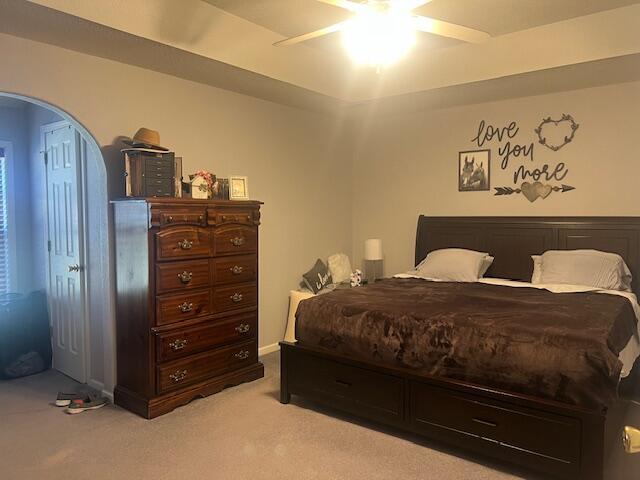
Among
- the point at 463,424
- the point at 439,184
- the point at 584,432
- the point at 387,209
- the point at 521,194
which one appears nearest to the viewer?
the point at 584,432

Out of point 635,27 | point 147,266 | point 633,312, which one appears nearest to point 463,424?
point 633,312

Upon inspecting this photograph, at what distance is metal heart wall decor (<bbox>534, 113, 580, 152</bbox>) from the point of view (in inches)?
176

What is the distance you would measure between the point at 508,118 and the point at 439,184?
3.06 ft

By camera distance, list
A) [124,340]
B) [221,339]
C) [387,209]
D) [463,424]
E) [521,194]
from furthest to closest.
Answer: [387,209] < [521,194] < [221,339] < [124,340] < [463,424]

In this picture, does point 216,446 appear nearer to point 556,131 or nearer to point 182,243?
point 182,243

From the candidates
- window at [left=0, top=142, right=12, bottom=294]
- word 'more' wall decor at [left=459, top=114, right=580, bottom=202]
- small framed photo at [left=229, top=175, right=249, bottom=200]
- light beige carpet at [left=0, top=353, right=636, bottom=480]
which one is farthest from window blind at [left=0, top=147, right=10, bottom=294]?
word 'more' wall decor at [left=459, top=114, right=580, bottom=202]

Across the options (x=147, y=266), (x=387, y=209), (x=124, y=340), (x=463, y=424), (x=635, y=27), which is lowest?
(x=463, y=424)

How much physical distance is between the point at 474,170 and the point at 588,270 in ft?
5.06

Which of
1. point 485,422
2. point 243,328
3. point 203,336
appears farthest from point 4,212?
point 485,422

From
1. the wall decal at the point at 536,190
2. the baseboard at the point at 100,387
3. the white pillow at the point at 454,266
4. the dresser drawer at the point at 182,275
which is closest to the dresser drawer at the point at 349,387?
the dresser drawer at the point at 182,275

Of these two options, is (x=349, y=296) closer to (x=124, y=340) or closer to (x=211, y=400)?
(x=211, y=400)

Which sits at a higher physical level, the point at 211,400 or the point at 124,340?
the point at 124,340

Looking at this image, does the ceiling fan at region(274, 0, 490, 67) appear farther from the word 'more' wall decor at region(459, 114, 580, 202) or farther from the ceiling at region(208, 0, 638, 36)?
the word 'more' wall decor at region(459, 114, 580, 202)

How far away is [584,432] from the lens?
2406 mm
